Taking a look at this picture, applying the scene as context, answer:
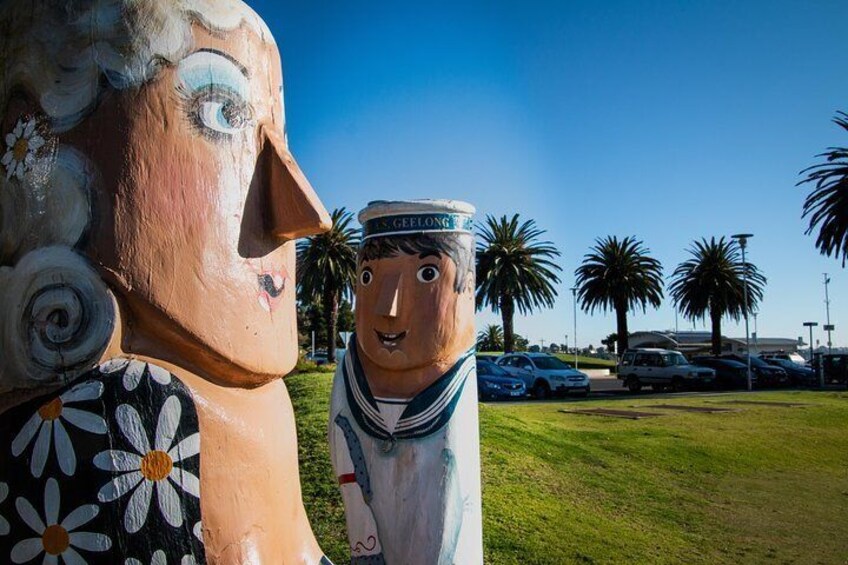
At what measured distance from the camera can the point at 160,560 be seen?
144 centimetres

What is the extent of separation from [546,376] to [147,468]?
18.7 m

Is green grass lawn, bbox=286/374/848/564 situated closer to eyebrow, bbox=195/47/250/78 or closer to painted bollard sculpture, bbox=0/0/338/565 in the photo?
painted bollard sculpture, bbox=0/0/338/565

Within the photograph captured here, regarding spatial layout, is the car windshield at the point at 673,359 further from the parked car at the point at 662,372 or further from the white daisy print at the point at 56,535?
the white daisy print at the point at 56,535

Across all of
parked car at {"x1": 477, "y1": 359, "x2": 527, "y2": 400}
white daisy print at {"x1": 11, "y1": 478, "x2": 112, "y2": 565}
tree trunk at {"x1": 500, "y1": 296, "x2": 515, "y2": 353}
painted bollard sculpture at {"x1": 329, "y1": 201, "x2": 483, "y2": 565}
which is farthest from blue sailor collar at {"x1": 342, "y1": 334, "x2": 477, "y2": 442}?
tree trunk at {"x1": 500, "y1": 296, "x2": 515, "y2": 353}

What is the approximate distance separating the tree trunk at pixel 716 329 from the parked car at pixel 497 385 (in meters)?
17.2

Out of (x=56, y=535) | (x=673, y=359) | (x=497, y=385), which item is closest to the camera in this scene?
(x=56, y=535)

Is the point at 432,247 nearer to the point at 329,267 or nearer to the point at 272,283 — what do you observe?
the point at 272,283

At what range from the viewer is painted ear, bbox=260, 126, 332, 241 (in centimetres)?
177

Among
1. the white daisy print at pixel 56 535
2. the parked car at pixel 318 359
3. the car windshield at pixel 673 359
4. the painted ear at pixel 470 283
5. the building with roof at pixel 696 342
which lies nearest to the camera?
the white daisy print at pixel 56 535

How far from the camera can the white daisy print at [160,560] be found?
1.42m

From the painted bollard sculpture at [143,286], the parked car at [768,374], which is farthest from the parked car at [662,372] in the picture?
the painted bollard sculpture at [143,286]

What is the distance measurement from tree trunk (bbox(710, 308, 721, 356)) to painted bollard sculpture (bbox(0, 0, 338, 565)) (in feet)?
111

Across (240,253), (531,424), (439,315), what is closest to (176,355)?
(240,253)

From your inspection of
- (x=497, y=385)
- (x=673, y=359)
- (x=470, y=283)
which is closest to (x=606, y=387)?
(x=673, y=359)
